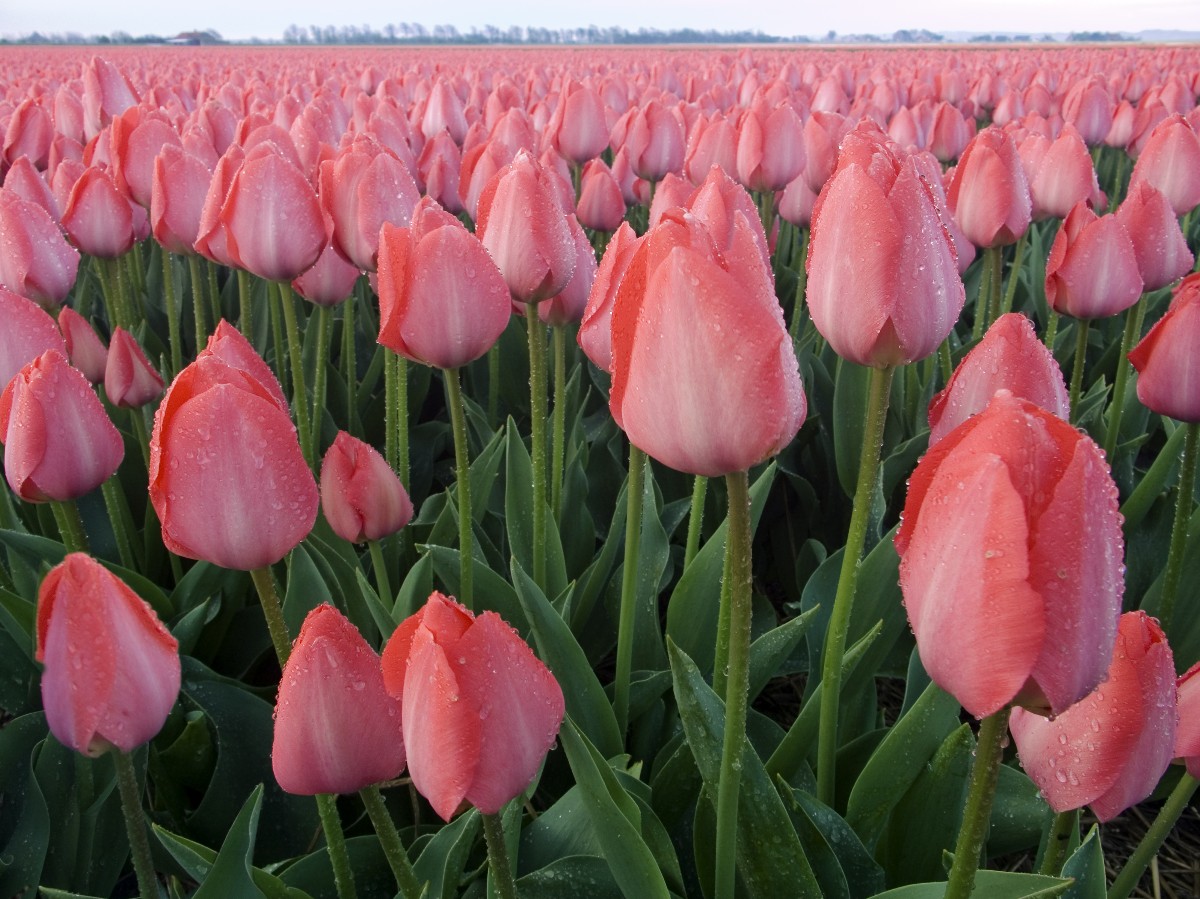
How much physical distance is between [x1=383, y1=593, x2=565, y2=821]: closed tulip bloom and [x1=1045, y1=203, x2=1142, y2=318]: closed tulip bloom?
122 cm

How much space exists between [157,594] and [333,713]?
95 cm

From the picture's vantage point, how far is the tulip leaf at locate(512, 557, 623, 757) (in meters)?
1.10

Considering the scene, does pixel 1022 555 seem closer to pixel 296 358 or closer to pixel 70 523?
pixel 70 523

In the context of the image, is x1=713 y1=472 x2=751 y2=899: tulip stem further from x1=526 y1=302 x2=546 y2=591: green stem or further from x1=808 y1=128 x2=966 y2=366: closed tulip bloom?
x1=526 y1=302 x2=546 y2=591: green stem

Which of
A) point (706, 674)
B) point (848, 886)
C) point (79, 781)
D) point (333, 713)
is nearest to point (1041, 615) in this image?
point (333, 713)

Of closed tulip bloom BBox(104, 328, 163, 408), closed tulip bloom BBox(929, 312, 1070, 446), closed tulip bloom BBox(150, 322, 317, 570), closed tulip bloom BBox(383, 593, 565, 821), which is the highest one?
closed tulip bloom BBox(929, 312, 1070, 446)

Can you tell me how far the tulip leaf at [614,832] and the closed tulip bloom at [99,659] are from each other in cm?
30

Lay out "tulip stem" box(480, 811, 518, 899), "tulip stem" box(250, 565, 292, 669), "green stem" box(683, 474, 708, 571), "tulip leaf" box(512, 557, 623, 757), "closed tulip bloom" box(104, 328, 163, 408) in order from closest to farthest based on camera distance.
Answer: "tulip stem" box(480, 811, 518, 899) → "tulip stem" box(250, 565, 292, 669) → "tulip leaf" box(512, 557, 623, 757) → "green stem" box(683, 474, 708, 571) → "closed tulip bloom" box(104, 328, 163, 408)

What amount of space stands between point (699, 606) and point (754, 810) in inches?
20.4

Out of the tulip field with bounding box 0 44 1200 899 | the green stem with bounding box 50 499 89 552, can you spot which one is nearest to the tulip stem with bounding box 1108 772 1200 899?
the tulip field with bounding box 0 44 1200 899

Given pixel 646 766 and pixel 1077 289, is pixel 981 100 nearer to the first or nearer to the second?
pixel 1077 289

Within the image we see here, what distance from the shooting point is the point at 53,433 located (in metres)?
1.02

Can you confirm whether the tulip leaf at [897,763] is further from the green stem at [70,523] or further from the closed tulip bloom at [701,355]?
the green stem at [70,523]

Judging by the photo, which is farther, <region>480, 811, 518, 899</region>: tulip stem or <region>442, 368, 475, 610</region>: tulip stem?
<region>442, 368, 475, 610</region>: tulip stem
